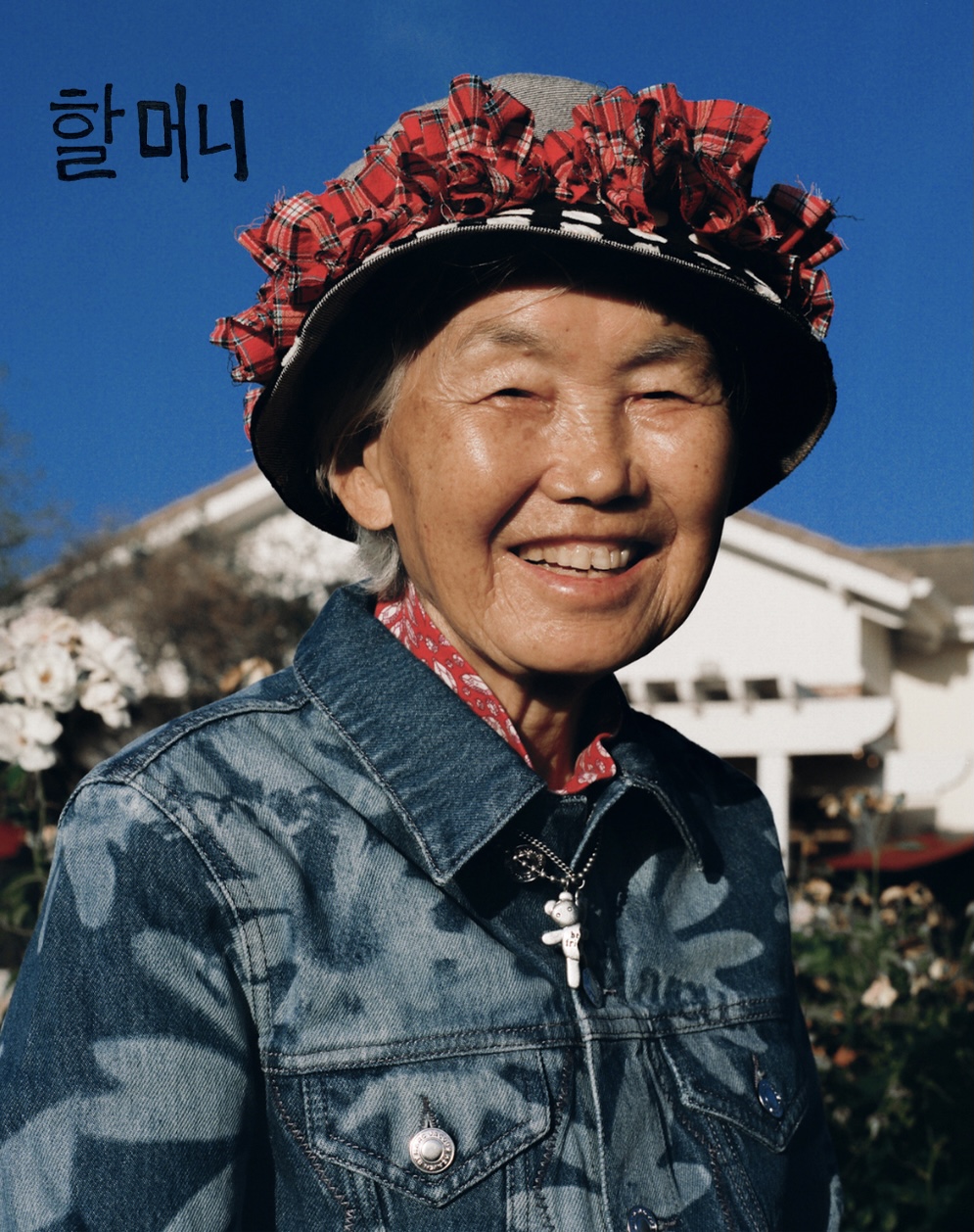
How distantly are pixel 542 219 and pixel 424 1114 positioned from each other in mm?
1060

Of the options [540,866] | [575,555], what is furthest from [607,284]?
[540,866]

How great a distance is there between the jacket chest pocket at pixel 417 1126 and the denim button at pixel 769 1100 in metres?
0.42

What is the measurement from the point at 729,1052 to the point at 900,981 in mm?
3080

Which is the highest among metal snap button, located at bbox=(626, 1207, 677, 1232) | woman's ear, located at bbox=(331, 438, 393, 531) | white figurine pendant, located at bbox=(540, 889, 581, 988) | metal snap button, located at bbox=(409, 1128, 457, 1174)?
woman's ear, located at bbox=(331, 438, 393, 531)

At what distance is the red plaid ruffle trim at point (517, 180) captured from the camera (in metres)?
1.62

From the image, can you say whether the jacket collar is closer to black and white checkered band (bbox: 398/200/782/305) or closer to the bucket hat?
the bucket hat

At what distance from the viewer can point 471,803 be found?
1604mm

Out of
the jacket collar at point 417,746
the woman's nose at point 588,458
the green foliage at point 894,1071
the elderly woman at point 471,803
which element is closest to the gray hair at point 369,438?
the elderly woman at point 471,803

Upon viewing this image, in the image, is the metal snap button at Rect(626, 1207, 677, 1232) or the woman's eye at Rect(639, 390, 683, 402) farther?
the woman's eye at Rect(639, 390, 683, 402)

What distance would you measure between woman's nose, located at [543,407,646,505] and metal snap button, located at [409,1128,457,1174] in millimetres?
776

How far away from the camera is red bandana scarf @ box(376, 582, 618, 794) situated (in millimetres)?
1791

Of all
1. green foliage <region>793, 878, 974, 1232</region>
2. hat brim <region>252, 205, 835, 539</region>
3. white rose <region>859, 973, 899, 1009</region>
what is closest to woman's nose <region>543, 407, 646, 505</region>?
hat brim <region>252, 205, 835, 539</region>

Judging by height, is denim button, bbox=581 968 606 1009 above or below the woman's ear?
below

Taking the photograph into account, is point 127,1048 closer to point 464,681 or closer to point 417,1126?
point 417,1126
